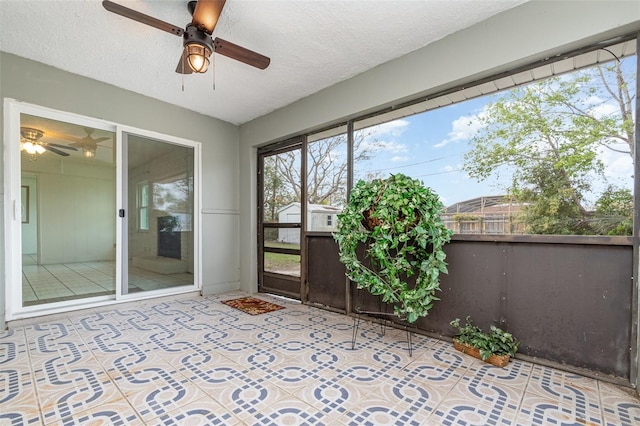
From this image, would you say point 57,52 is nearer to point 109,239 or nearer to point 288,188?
point 109,239

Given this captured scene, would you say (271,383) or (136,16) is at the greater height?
(136,16)

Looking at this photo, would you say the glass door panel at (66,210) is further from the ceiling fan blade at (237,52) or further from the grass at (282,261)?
the ceiling fan blade at (237,52)

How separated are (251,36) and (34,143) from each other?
2.56 m

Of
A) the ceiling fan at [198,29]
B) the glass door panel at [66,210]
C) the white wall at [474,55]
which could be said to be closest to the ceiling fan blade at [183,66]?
the ceiling fan at [198,29]

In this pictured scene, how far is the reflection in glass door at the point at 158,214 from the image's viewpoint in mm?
3529

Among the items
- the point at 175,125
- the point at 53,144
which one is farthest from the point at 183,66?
the point at 53,144

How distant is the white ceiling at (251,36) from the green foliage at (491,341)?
240 centimetres

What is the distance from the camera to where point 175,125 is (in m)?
3.90

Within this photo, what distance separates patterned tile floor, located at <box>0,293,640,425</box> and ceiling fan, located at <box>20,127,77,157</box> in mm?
1769

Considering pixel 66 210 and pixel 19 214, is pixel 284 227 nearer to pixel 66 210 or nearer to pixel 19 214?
pixel 66 210

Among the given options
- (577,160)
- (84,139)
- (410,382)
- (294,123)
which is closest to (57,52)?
(84,139)

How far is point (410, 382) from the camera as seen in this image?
6.03ft

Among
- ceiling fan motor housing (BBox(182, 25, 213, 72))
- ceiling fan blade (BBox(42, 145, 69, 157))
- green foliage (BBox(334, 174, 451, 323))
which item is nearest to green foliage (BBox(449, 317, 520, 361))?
green foliage (BBox(334, 174, 451, 323))

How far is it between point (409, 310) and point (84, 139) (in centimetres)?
389
